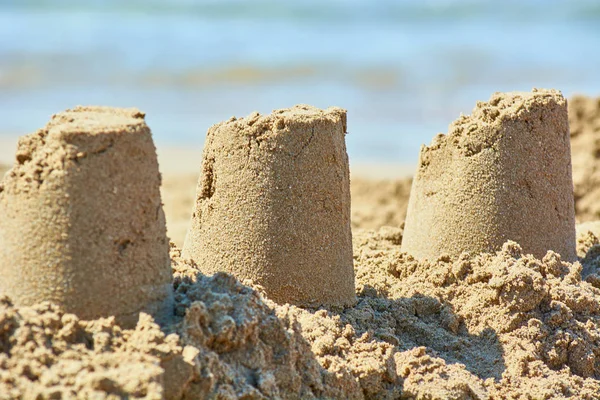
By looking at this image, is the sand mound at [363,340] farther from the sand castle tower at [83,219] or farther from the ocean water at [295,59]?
the ocean water at [295,59]

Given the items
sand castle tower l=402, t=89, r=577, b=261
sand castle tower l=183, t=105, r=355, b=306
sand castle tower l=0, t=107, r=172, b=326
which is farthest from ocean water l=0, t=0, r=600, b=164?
sand castle tower l=0, t=107, r=172, b=326

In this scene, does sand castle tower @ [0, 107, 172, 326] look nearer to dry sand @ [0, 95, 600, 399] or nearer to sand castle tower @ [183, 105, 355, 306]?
dry sand @ [0, 95, 600, 399]

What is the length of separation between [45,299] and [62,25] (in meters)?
22.0

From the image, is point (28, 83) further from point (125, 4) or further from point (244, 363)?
point (244, 363)

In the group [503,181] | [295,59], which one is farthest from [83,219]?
[295,59]

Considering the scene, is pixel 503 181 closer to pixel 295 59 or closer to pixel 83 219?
pixel 83 219

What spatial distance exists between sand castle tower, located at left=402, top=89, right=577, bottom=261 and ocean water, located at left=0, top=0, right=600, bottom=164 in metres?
6.48

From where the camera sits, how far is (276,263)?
3.85 metres

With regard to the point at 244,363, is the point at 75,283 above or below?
above

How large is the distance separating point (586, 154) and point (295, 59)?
33.8ft

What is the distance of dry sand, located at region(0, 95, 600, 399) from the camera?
270cm

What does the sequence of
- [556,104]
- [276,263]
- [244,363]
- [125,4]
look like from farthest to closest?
[125,4], [556,104], [276,263], [244,363]

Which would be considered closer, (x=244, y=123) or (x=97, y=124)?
(x=97, y=124)

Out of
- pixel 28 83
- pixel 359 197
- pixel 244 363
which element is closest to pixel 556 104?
pixel 244 363
